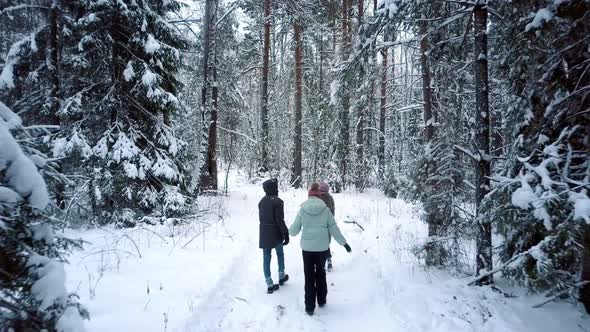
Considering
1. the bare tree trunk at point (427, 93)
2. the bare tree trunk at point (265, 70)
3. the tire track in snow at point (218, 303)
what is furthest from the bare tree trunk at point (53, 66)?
the bare tree trunk at point (427, 93)

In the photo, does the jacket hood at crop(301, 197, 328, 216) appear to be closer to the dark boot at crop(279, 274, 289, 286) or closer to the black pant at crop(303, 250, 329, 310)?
the black pant at crop(303, 250, 329, 310)

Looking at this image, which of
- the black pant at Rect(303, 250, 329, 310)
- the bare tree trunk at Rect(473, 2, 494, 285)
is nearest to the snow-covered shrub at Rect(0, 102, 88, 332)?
the black pant at Rect(303, 250, 329, 310)

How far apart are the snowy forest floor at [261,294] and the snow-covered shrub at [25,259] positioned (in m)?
0.81

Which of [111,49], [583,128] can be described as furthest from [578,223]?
[111,49]

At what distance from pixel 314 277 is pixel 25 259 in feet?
13.8

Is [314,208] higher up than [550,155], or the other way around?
[550,155]

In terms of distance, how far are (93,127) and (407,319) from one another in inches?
393

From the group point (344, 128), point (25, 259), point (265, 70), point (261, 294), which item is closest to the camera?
point (25, 259)

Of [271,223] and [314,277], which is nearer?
[314,277]

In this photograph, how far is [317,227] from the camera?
5.57m

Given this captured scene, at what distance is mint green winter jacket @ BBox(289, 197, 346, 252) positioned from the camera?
18.1 feet

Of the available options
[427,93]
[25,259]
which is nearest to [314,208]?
[25,259]

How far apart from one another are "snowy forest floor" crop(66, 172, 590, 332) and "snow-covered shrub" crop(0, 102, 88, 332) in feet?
2.65

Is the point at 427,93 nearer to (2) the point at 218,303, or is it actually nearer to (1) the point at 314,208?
A: (1) the point at 314,208
